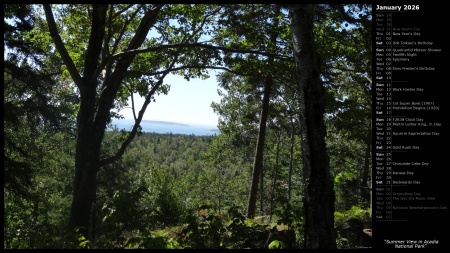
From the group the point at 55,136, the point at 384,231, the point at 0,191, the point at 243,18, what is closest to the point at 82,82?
the point at 0,191

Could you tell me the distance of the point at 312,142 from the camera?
516 centimetres

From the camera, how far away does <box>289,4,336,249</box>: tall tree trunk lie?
4969 millimetres

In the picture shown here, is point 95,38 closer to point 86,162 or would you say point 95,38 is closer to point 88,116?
point 88,116

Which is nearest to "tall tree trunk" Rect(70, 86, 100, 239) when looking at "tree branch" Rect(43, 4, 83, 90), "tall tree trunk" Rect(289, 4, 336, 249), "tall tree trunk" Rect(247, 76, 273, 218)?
"tree branch" Rect(43, 4, 83, 90)

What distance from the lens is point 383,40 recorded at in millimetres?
5621

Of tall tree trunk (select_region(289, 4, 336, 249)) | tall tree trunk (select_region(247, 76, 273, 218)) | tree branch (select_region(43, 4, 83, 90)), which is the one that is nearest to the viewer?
tall tree trunk (select_region(289, 4, 336, 249))

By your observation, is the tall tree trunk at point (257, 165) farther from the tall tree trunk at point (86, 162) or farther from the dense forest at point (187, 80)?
the tall tree trunk at point (86, 162)

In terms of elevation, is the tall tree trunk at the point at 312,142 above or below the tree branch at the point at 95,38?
below

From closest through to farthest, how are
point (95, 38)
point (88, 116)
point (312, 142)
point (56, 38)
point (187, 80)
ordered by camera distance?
point (312, 142) → point (56, 38) → point (95, 38) → point (88, 116) → point (187, 80)

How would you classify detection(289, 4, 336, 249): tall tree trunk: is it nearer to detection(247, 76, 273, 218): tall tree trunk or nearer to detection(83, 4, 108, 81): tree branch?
detection(83, 4, 108, 81): tree branch

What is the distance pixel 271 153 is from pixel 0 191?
41181 mm

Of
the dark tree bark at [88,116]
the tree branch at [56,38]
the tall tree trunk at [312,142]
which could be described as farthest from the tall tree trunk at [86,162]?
the tall tree trunk at [312,142]

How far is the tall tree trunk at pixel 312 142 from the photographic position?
4.97 m

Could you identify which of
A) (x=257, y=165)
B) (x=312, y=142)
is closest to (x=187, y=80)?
(x=257, y=165)
